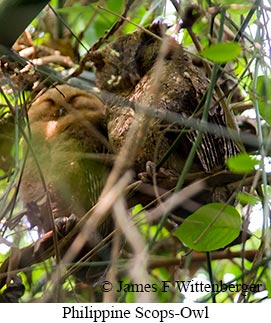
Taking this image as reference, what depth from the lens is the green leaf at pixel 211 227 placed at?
1256 millimetres

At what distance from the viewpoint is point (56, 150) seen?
1.90 m

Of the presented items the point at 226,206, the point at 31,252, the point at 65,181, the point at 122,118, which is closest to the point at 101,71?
the point at 122,118

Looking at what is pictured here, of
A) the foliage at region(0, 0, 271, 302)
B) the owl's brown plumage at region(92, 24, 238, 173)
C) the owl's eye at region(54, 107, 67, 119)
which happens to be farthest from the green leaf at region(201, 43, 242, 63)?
the owl's eye at region(54, 107, 67, 119)

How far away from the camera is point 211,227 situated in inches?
49.6

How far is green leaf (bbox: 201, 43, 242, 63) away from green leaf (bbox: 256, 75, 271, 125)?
5.7 inches

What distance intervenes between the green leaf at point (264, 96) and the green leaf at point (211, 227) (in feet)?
0.64

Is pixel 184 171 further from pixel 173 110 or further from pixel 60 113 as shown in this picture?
pixel 60 113

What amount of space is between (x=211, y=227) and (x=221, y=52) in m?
0.38

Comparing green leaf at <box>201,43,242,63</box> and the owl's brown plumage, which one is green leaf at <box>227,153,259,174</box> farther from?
the owl's brown plumage

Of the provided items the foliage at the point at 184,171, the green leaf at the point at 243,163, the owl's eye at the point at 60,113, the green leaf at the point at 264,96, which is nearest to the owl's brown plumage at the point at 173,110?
the foliage at the point at 184,171

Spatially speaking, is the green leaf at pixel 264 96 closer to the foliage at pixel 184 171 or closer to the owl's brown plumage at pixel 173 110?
the foliage at pixel 184 171

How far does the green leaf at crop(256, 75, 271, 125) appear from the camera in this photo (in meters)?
1.16

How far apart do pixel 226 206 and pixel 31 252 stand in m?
0.55
